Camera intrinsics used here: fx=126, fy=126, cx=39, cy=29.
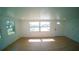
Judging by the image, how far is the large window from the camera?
243 cm

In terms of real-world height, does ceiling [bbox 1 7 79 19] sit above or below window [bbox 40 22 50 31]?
above

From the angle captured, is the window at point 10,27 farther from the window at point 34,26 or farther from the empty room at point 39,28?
the window at point 34,26

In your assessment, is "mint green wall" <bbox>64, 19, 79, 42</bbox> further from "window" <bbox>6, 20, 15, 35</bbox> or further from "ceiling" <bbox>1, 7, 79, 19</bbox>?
"window" <bbox>6, 20, 15, 35</bbox>

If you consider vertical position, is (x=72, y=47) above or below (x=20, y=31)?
below

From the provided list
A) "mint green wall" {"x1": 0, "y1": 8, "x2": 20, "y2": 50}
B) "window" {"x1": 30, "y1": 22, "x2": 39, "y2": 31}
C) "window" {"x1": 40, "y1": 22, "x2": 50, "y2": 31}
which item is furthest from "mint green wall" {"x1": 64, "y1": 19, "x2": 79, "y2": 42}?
"mint green wall" {"x1": 0, "y1": 8, "x2": 20, "y2": 50}

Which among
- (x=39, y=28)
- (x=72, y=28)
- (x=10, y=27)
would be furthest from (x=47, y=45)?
(x=10, y=27)

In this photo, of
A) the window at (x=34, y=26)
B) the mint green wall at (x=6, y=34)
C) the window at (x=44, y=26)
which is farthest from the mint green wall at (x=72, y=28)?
the mint green wall at (x=6, y=34)

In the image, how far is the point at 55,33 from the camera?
2.45 meters
